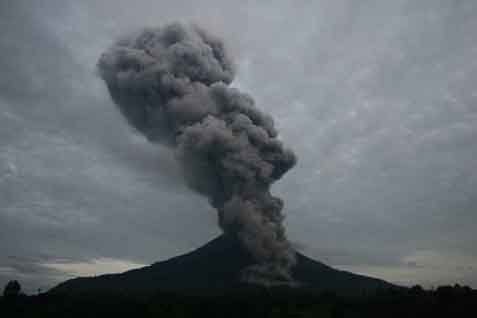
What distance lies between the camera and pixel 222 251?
9388 centimetres

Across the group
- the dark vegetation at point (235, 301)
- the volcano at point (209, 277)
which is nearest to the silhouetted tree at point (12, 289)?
the dark vegetation at point (235, 301)

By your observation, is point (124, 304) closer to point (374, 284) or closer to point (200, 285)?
point (200, 285)

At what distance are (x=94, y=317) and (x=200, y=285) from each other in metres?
32.9

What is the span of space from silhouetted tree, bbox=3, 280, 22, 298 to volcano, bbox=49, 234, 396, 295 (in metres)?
8.10

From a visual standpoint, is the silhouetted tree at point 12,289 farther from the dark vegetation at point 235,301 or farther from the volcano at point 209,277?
the volcano at point 209,277

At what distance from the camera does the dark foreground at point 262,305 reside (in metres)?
46.8

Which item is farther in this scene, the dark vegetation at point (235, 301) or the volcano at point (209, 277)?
the volcano at point (209, 277)

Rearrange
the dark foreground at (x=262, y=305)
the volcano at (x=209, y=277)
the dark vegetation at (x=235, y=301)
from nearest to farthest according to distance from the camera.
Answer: the dark foreground at (x=262, y=305), the dark vegetation at (x=235, y=301), the volcano at (x=209, y=277)

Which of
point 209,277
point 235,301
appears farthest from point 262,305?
point 209,277

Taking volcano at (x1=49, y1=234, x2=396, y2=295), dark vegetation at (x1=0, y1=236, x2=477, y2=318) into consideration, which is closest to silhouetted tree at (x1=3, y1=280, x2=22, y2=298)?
dark vegetation at (x1=0, y1=236, x2=477, y2=318)

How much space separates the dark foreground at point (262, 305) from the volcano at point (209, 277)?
16.0 meters

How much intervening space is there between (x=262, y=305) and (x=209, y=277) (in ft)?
120

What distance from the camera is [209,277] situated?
8912cm

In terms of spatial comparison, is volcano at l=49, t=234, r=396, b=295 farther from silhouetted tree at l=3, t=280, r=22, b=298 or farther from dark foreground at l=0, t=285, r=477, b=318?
dark foreground at l=0, t=285, r=477, b=318
